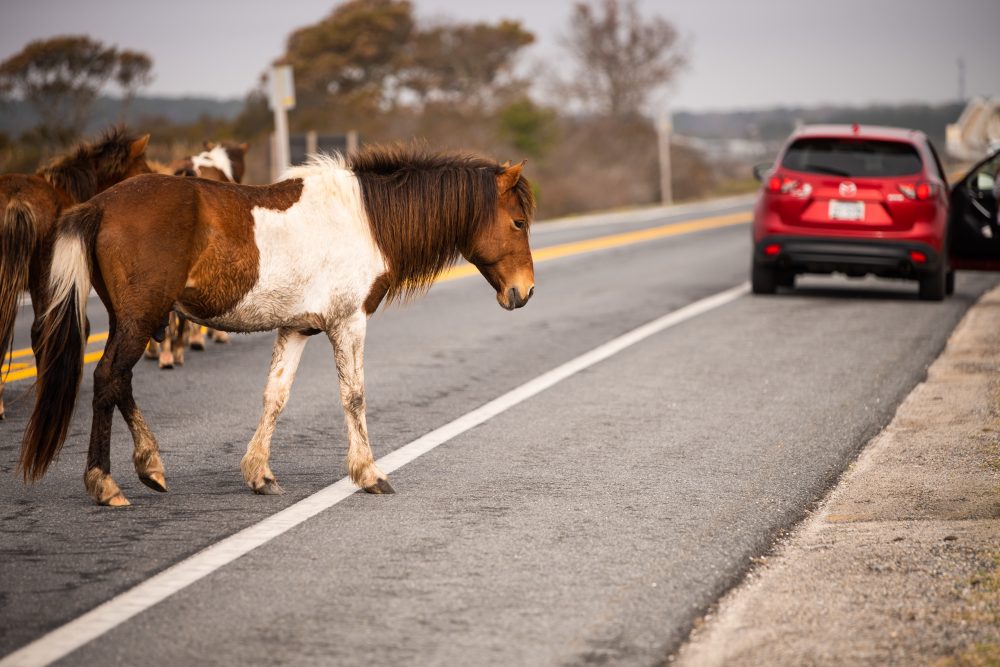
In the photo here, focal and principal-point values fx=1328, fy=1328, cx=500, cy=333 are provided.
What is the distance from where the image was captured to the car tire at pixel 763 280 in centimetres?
1609

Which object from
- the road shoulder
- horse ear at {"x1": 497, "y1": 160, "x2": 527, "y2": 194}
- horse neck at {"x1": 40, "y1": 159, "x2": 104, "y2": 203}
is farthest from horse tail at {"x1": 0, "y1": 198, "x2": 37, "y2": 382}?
the road shoulder

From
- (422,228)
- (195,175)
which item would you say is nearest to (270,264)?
(422,228)

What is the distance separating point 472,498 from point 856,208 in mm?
9712

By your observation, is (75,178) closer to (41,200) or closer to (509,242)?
(41,200)

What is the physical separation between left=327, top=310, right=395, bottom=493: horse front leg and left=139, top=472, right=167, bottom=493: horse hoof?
0.92m

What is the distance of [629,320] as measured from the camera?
46.6ft

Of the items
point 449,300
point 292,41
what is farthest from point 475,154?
point 292,41

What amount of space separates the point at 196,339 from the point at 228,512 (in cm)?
590

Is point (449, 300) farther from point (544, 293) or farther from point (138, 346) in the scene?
point (138, 346)

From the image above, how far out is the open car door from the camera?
15.1m

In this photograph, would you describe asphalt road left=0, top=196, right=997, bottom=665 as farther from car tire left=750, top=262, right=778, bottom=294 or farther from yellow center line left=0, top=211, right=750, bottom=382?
yellow center line left=0, top=211, right=750, bottom=382

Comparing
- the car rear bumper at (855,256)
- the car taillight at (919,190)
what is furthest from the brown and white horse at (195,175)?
the car taillight at (919,190)

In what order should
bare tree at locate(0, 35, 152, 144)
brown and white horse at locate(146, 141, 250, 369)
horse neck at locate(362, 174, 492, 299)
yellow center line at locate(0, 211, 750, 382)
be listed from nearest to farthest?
1. horse neck at locate(362, 174, 492, 299)
2. brown and white horse at locate(146, 141, 250, 369)
3. yellow center line at locate(0, 211, 750, 382)
4. bare tree at locate(0, 35, 152, 144)

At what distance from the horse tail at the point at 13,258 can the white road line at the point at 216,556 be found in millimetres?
1769
